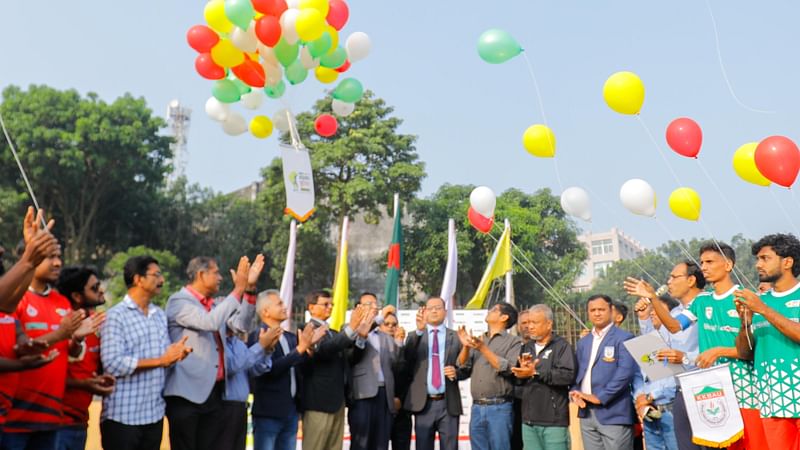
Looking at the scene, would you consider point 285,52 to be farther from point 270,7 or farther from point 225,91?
point 225,91

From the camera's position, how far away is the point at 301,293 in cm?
2978

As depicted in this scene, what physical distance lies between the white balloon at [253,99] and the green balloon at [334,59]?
0.90 meters

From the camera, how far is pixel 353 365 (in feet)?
20.7

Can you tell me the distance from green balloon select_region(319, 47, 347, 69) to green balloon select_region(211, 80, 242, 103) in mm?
976

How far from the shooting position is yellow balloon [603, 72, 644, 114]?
650cm

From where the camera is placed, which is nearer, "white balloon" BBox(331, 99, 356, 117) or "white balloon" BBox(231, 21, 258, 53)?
"white balloon" BBox(231, 21, 258, 53)

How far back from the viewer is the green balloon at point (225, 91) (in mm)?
8008

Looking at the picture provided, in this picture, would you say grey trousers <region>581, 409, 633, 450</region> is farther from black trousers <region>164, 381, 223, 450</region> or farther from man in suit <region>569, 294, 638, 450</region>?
black trousers <region>164, 381, 223, 450</region>

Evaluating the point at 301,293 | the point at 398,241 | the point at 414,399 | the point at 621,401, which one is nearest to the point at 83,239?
the point at 301,293

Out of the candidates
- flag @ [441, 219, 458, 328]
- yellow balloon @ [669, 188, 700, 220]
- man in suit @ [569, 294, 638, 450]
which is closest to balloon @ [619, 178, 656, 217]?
yellow balloon @ [669, 188, 700, 220]

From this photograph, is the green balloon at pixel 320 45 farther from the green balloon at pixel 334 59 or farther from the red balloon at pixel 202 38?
the red balloon at pixel 202 38

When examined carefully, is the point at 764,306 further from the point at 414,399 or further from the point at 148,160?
the point at 148,160

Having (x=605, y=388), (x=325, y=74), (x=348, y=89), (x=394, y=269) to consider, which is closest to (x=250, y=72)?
(x=325, y=74)

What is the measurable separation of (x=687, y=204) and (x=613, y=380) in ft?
7.76
